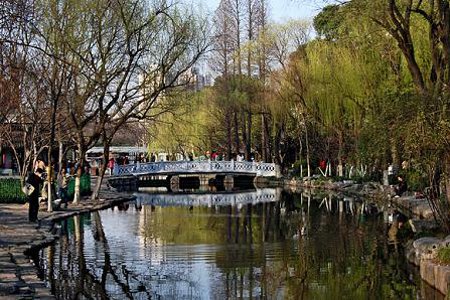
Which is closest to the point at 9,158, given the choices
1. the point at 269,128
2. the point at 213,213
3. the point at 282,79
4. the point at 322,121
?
the point at 269,128

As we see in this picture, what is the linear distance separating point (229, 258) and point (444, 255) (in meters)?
4.56

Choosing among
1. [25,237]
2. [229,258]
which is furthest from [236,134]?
[229,258]

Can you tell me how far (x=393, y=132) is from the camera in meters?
14.4

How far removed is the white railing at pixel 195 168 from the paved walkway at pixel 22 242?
1923 centimetres

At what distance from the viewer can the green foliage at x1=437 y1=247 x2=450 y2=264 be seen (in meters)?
11.9

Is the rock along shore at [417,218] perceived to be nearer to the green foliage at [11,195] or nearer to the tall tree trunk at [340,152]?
the tall tree trunk at [340,152]

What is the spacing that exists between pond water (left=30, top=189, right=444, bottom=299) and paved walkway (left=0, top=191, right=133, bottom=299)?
339 mm

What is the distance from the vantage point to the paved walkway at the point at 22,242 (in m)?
11.0

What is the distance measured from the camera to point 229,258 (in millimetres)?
15180

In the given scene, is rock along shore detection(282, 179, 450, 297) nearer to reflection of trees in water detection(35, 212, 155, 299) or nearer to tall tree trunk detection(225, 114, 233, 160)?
reflection of trees in water detection(35, 212, 155, 299)

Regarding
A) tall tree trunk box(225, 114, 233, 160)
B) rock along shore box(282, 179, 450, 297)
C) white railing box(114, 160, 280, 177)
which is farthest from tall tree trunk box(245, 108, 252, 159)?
rock along shore box(282, 179, 450, 297)

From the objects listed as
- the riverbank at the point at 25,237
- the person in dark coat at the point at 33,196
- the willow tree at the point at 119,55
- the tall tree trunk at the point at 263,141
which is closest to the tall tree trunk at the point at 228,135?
the tall tree trunk at the point at 263,141

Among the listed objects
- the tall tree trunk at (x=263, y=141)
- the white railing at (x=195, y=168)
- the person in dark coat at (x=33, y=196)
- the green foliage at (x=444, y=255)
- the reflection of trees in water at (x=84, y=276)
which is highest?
the tall tree trunk at (x=263, y=141)

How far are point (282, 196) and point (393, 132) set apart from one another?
23.7 meters
